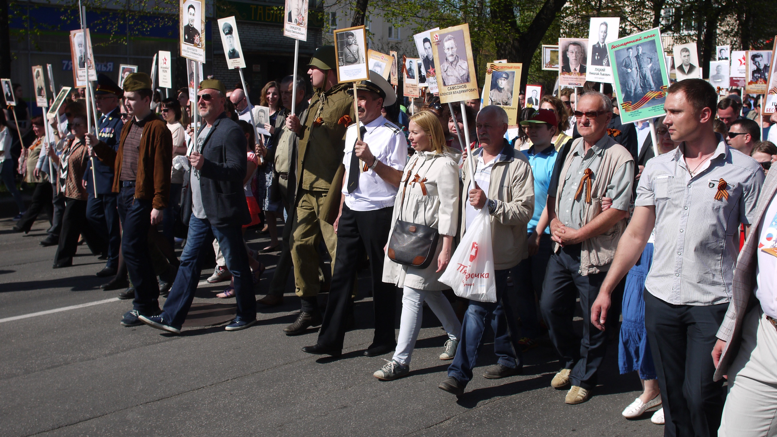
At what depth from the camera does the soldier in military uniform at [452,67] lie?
4.49 m

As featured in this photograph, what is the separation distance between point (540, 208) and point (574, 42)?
4331mm

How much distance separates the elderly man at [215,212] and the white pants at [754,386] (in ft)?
12.9

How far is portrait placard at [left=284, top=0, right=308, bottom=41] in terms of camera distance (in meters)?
6.59

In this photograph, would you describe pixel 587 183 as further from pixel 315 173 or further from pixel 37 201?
pixel 37 201

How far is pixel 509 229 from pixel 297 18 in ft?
11.2

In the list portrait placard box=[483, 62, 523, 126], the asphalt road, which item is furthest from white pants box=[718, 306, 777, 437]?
portrait placard box=[483, 62, 523, 126]

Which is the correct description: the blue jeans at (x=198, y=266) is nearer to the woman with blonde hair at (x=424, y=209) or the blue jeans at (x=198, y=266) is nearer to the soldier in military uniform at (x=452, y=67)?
the woman with blonde hair at (x=424, y=209)

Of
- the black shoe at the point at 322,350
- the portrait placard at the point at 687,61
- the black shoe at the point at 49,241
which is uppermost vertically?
the portrait placard at the point at 687,61

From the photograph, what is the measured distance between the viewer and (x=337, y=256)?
201 inches

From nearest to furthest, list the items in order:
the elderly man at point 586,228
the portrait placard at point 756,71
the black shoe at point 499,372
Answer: the elderly man at point 586,228
the black shoe at point 499,372
the portrait placard at point 756,71

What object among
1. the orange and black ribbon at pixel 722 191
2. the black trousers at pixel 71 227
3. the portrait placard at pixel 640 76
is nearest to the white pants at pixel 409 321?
the portrait placard at pixel 640 76

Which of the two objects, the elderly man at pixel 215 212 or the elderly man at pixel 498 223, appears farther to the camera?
the elderly man at pixel 215 212

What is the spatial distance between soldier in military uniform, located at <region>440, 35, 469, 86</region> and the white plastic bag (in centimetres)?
95

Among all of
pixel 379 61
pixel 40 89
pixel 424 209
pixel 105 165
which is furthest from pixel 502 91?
pixel 40 89
